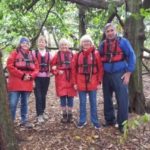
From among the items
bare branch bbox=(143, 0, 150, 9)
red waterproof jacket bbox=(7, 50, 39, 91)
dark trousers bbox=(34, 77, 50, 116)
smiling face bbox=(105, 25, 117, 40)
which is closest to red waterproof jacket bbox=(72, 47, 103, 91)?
smiling face bbox=(105, 25, 117, 40)

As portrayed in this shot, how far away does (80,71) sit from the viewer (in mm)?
6289

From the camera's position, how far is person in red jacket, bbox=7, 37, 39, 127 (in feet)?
20.2

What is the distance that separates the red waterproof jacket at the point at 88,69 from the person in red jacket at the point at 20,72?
29.1 inches

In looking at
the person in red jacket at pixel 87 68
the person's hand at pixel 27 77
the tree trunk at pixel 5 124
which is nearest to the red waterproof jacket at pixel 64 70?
the person in red jacket at pixel 87 68

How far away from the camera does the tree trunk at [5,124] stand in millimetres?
4805

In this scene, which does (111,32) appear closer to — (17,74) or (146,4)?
(17,74)

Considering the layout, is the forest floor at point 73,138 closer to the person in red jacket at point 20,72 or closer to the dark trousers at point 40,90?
the dark trousers at point 40,90

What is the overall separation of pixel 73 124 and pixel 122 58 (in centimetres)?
155

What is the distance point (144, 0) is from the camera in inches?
302

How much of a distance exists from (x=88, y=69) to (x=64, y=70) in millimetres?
491

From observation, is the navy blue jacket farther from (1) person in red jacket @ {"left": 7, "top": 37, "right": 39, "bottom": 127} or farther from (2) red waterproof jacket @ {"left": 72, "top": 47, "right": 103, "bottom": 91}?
(1) person in red jacket @ {"left": 7, "top": 37, "right": 39, "bottom": 127}

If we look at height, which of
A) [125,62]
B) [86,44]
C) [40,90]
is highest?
[86,44]

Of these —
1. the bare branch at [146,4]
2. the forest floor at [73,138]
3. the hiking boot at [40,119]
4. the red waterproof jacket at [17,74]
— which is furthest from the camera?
the bare branch at [146,4]

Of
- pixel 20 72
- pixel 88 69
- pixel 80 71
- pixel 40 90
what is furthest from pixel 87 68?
pixel 20 72
